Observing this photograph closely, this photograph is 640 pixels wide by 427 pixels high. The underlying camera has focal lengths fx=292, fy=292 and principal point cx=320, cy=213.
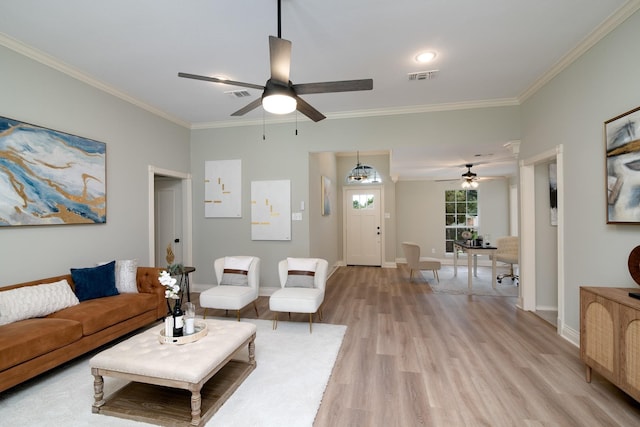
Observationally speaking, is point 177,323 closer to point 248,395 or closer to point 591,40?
point 248,395

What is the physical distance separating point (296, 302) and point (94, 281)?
2.25 m

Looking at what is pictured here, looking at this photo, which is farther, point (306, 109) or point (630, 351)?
point (306, 109)

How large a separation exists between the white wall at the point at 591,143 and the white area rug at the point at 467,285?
202 centimetres

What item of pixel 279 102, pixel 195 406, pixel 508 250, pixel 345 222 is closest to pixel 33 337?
pixel 195 406

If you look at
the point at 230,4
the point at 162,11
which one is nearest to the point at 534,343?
the point at 230,4

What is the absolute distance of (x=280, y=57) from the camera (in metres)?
2.02

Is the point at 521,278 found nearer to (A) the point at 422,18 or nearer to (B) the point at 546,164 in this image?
(B) the point at 546,164

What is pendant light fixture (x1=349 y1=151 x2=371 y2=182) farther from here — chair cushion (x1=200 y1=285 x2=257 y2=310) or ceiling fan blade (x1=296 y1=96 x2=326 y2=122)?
ceiling fan blade (x1=296 y1=96 x2=326 y2=122)

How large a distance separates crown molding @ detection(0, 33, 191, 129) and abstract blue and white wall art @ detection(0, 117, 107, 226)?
0.70 metres

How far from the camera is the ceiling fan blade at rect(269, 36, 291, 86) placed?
1.92 m

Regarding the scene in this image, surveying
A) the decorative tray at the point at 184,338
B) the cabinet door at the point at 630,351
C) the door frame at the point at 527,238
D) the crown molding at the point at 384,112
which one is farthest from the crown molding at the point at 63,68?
the door frame at the point at 527,238

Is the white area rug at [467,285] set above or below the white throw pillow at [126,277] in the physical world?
below

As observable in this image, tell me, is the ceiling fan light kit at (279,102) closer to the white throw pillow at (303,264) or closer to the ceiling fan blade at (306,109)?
the ceiling fan blade at (306,109)

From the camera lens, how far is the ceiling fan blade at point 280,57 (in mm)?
1920
